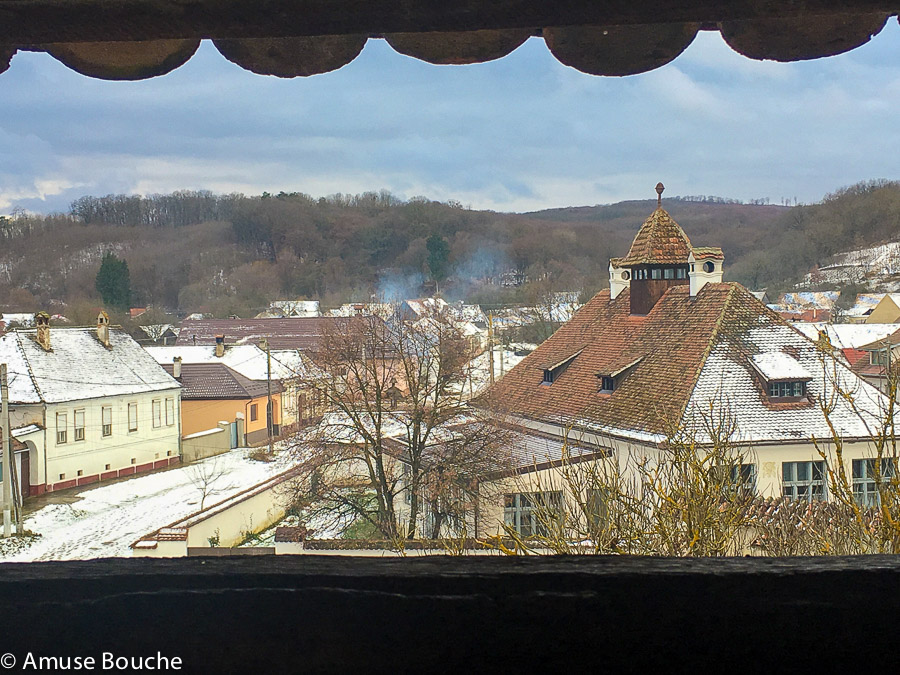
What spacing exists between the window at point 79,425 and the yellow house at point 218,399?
15.1ft

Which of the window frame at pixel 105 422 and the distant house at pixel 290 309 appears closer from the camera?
the window frame at pixel 105 422

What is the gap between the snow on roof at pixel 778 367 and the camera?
1272 cm

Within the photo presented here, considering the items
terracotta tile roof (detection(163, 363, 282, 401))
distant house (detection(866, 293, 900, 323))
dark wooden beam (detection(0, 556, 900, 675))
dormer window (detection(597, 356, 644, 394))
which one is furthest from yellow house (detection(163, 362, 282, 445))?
distant house (detection(866, 293, 900, 323))

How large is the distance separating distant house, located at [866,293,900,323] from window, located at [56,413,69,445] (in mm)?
31568

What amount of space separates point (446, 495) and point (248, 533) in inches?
146

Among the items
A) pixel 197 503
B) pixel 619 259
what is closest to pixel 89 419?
pixel 197 503

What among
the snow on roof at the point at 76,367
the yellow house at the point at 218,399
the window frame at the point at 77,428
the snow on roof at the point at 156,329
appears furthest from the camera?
the snow on roof at the point at 156,329

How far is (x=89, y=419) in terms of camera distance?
19391 millimetres

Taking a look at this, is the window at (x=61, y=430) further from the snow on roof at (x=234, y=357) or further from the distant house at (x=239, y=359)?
the snow on roof at (x=234, y=357)

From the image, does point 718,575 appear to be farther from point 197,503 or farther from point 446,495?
point 197,503

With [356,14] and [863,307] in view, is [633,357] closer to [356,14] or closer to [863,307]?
[356,14]

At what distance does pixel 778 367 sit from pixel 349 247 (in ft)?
66.3

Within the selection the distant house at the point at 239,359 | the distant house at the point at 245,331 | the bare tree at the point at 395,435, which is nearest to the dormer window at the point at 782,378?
the bare tree at the point at 395,435

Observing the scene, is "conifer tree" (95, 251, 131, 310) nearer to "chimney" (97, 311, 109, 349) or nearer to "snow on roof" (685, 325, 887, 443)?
"chimney" (97, 311, 109, 349)
